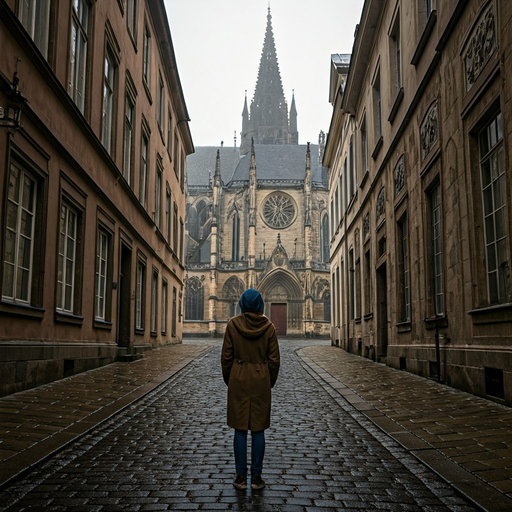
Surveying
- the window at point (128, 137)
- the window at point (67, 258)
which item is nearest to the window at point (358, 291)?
the window at point (128, 137)

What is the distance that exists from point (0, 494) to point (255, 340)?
2123 mm

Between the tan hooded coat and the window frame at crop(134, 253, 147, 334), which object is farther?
the window frame at crop(134, 253, 147, 334)

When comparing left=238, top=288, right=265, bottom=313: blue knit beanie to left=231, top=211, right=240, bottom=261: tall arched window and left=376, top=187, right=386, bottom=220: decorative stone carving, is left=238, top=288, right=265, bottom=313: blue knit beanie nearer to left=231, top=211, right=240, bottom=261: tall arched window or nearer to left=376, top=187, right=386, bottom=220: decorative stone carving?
left=376, top=187, right=386, bottom=220: decorative stone carving

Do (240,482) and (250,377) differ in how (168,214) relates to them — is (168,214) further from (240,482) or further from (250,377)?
(240,482)

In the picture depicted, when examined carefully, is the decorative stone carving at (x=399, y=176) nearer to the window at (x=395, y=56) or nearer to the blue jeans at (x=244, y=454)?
the window at (x=395, y=56)

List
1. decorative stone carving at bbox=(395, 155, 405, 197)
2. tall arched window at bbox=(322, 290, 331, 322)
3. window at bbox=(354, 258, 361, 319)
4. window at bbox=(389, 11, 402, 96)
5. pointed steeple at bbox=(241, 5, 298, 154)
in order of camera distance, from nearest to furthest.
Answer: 1. decorative stone carving at bbox=(395, 155, 405, 197)
2. window at bbox=(389, 11, 402, 96)
3. window at bbox=(354, 258, 361, 319)
4. tall arched window at bbox=(322, 290, 331, 322)
5. pointed steeple at bbox=(241, 5, 298, 154)

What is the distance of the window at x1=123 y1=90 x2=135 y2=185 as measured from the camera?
1666 centimetres

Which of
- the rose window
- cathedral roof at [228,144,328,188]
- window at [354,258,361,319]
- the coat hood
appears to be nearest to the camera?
the coat hood

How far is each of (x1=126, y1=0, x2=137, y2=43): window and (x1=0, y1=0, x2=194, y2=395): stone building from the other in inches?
2.0

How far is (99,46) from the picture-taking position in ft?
43.6

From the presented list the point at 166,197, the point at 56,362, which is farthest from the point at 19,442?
the point at 166,197

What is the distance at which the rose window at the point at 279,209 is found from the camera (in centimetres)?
6119

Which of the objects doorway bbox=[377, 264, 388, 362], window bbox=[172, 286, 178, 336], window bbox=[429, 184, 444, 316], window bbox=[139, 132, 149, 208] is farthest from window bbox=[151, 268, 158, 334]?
window bbox=[429, 184, 444, 316]

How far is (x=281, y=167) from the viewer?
65.5 m
